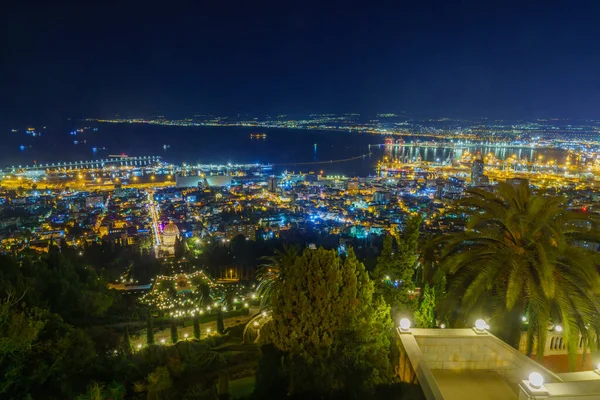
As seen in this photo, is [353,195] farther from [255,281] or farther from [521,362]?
[521,362]

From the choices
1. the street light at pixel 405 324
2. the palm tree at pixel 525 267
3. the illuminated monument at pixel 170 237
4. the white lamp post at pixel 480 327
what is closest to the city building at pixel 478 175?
the illuminated monument at pixel 170 237

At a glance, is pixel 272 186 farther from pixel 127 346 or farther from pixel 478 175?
pixel 127 346

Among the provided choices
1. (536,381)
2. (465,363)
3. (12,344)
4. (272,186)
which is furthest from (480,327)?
(272,186)

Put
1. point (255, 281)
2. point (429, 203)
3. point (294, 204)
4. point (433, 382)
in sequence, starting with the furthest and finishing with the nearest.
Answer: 1. point (294, 204)
2. point (429, 203)
3. point (255, 281)
4. point (433, 382)

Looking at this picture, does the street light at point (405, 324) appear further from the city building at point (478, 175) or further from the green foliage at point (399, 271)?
the city building at point (478, 175)

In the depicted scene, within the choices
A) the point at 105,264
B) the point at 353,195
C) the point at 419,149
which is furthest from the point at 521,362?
the point at 419,149
